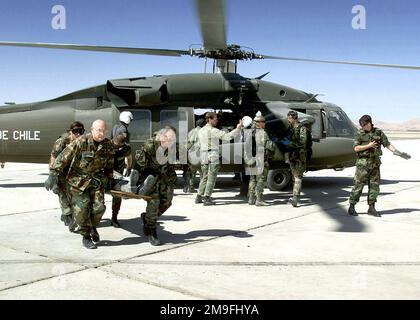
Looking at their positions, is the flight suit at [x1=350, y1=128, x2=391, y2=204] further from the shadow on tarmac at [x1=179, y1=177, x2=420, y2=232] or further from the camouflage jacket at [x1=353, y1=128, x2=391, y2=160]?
the shadow on tarmac at [x1=179, y1=177, x2=420, y2=232]

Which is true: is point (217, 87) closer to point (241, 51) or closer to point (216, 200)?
point (241, 51)

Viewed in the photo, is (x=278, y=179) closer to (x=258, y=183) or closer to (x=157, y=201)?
(x=258, y=183)

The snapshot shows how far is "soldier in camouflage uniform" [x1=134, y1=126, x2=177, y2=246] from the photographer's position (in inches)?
227

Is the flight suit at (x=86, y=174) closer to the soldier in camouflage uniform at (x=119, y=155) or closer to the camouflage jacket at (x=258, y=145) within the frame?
the soldier in camouflage uniform at (x=119, y=155)

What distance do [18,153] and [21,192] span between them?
3.36 feet

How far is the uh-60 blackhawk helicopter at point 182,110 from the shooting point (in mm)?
10406

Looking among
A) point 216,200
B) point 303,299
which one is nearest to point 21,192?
point 216,200

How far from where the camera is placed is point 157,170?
19.2 feet

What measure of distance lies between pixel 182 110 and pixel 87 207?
18.2 feet

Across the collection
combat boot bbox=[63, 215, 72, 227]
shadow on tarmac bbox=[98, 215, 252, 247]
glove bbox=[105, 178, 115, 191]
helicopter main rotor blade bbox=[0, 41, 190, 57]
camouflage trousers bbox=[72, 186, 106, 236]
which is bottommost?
shadow on tarmac bbox=[98, 215, 252, 247]

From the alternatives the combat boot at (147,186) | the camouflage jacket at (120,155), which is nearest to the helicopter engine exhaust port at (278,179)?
the camouflage jacket at (120,155)

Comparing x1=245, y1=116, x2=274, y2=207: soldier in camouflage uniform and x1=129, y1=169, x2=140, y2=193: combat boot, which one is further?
x1=245, y1=116, x2=274, y2=207: soldier in camouflage uniform

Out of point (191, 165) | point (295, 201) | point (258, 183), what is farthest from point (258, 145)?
point (191, 165)

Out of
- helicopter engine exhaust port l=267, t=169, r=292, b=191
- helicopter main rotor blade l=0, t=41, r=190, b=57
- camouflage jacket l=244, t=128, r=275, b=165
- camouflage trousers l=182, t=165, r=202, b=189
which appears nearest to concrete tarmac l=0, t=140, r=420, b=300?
camouflage jacket l=244, t=128, r=275, b=165
